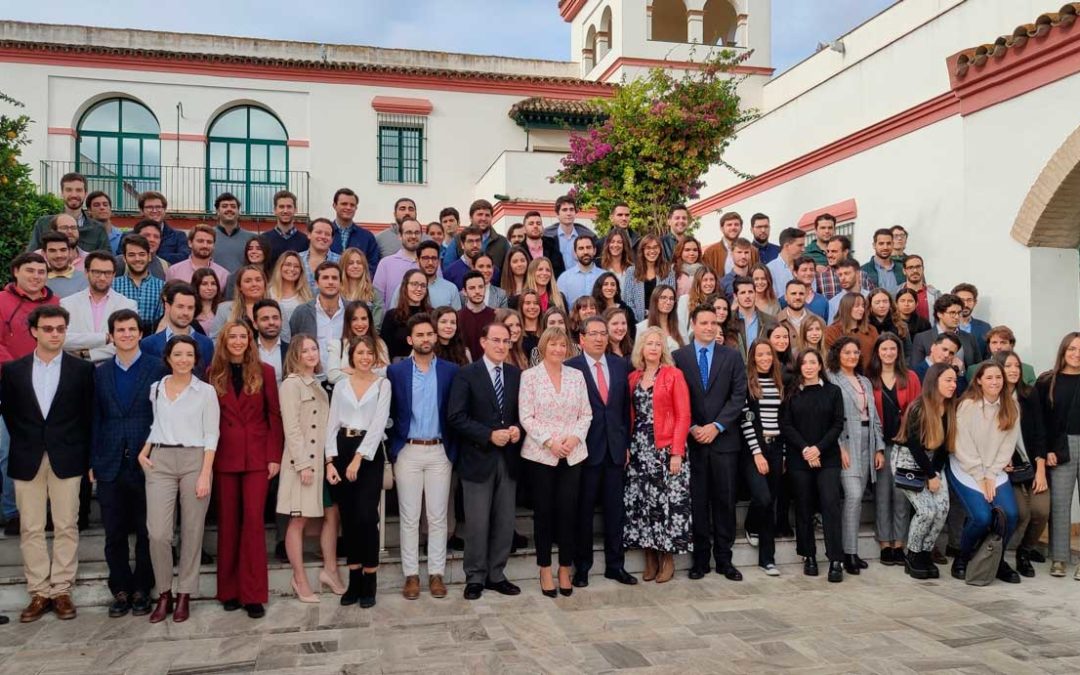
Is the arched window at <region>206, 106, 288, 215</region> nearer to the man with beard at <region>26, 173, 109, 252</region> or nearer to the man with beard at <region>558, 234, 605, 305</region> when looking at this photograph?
the man with beard at <region>26, 173, 109, 252</region>

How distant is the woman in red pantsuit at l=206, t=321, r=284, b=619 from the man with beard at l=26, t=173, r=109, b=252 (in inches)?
124

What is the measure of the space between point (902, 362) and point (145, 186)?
1910 centimetres

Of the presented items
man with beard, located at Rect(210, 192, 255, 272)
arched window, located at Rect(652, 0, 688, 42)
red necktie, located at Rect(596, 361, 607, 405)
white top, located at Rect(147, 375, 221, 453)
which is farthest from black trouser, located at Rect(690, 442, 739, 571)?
arched window, located at Rect(652, 0, 688, 42)

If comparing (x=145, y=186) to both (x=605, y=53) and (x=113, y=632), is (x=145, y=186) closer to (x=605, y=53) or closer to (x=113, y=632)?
(x=605, y=53)

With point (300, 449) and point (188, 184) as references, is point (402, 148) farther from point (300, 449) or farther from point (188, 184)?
point (300, 449)

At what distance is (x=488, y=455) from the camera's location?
247 inches

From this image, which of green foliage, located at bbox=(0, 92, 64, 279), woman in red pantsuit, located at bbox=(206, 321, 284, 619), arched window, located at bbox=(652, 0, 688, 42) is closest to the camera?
woman in red pantsuit, located at bbox=(206, 321, 284, 619)

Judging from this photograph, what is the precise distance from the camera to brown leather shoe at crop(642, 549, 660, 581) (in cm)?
667

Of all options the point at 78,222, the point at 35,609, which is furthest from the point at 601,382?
the point at 78,222

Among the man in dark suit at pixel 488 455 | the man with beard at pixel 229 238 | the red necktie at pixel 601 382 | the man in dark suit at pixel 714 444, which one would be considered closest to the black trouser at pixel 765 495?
the man in dark suit at pixel 714 444

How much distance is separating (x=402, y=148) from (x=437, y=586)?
17831 mm

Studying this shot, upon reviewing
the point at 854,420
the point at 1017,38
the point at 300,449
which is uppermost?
the point at 1017,38

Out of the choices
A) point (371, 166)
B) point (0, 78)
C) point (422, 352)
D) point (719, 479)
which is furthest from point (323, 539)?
point (0, 78)

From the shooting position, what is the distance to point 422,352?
247 inches
